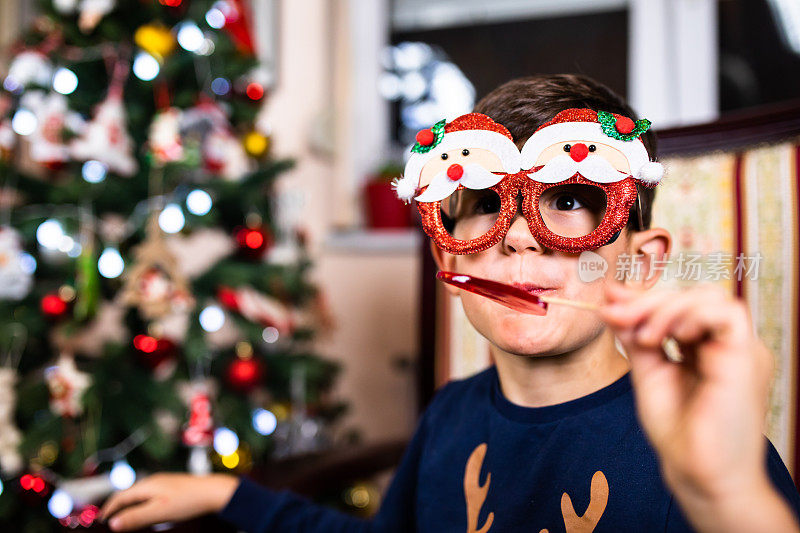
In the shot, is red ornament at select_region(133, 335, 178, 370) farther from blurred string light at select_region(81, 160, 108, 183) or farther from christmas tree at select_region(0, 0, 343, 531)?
blurred string light at select_region(81, 160, 108, 183)

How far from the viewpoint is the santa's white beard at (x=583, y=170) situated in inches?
19.6

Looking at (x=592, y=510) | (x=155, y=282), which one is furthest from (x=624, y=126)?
(x=155, y=282)

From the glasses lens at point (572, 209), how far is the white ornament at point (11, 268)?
1084 mm

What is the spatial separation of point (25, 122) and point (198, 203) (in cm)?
39

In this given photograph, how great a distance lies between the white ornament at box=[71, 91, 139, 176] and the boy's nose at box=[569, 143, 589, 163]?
1.05 m

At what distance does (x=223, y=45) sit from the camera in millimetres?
1384

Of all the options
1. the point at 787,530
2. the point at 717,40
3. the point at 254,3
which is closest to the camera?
the point at 787,530

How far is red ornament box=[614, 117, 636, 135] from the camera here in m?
0.50

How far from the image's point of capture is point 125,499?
798 millimetres

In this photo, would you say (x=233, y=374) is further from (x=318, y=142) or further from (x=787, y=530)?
(x=787, y=530)

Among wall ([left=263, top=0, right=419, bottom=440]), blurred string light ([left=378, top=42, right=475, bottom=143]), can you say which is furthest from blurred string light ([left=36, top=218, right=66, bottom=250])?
blurred string light ([left=378, top=42, right=475, bottom=143])

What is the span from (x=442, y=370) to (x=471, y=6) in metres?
1.48

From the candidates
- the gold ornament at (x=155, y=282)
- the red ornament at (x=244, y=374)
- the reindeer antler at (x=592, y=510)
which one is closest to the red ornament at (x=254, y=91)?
the gold ornament at (x=155, y=282)

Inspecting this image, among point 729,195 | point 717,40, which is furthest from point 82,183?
point 717,40
